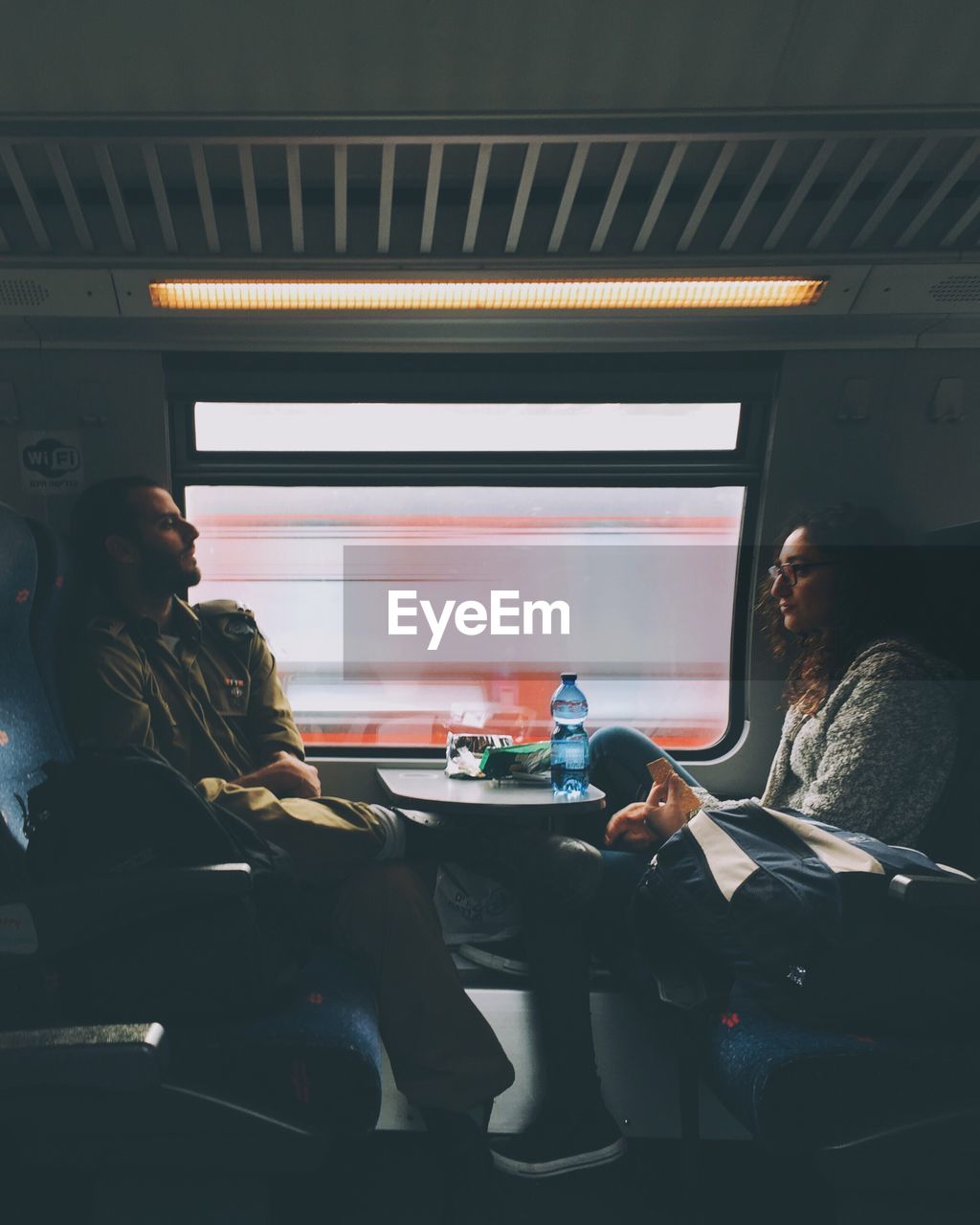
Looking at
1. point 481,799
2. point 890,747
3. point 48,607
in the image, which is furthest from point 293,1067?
point 890,747

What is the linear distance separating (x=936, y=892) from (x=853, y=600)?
114 cm

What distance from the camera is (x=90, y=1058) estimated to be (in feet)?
4.74

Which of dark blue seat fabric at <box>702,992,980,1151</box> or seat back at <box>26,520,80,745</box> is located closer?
dark blue seat fabric at <box>702,992,980,1151</box>

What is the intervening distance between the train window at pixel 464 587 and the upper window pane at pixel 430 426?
15 centimetres

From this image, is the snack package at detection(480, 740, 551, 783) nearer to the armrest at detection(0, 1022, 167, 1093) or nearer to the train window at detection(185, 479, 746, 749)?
the train window at detection(185, 479, 746, 749)

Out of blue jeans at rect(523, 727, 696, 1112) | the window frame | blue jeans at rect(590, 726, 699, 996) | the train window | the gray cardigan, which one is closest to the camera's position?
the gray cardigan

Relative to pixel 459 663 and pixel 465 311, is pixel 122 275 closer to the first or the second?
pixel 465 311

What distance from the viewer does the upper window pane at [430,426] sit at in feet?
10.6

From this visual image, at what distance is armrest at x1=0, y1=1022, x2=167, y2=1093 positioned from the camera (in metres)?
1.44

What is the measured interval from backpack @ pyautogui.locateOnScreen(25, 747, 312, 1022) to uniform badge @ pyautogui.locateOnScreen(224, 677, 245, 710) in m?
1.18

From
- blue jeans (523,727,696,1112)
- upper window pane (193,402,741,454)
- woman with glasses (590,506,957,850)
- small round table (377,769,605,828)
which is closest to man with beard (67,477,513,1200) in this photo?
small round table (377,769,605,828)

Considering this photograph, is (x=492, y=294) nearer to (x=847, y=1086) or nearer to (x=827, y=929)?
(x=827, y=929)

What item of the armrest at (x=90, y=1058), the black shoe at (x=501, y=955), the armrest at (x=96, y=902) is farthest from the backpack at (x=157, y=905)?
the black shoe at (x=501, y=955)

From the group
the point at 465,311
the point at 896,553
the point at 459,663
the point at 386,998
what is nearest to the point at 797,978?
the point at 386,998
